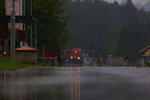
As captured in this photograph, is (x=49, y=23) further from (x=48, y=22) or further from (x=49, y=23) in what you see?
(x=48, y=22)

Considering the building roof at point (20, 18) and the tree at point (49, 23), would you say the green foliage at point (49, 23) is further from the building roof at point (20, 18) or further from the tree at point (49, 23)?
the building roof at point (20, 18)

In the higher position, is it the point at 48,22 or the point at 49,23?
the point at 48,22

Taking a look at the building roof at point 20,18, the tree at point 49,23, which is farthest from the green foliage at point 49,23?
the building roof at point 20,18

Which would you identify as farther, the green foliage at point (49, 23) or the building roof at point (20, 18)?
the green foliage at point (49, 23)

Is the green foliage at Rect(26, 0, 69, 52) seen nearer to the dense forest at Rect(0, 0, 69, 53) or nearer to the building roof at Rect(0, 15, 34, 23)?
the dense forest at Rect(0, 0, 69, 53)

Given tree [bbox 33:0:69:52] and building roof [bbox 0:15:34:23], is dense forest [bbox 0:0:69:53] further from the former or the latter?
building roof [bbox 0:15:34:23]

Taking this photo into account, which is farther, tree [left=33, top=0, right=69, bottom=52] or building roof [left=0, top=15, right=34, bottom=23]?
tree [left=33, top=0, right=69, bottom=52]

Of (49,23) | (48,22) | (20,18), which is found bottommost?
(20,18)

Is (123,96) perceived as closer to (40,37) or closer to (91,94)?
(91,94)

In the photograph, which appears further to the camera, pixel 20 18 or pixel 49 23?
pixel 49 23

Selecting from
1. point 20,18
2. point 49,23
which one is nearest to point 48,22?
point 49,23

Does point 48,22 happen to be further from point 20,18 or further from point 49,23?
point 20,18

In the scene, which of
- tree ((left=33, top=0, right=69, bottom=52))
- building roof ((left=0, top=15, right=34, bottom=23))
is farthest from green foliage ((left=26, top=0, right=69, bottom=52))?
building roof ((left=0, top=15, right=34, bottom=23))

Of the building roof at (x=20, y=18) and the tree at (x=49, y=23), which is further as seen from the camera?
the tree at (x=49, y=23)
